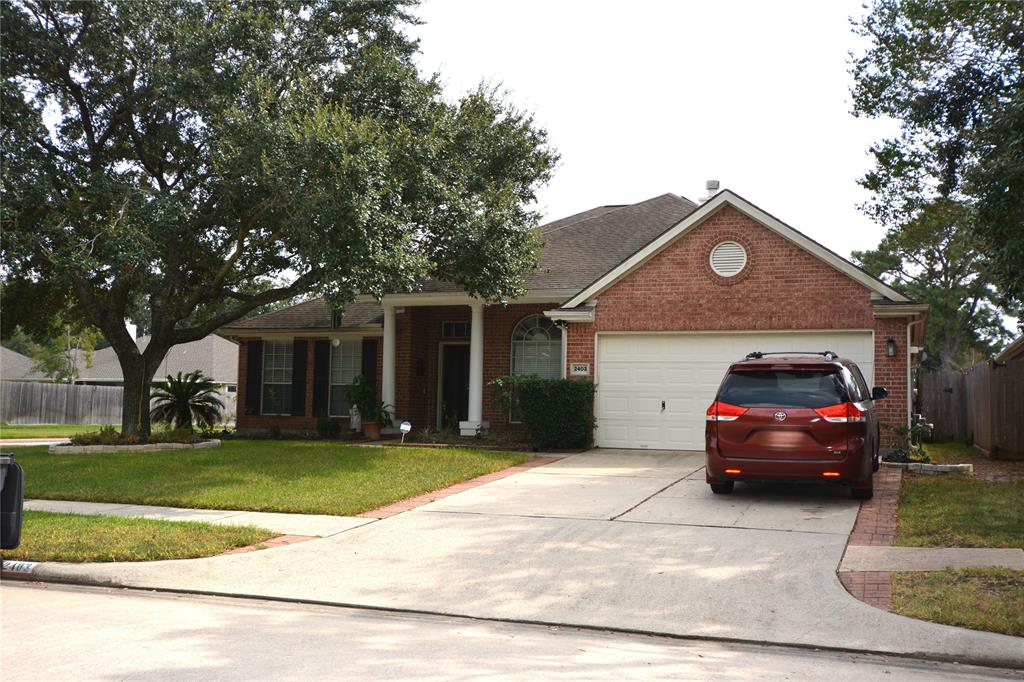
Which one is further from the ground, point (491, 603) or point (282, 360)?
point (282, 360)

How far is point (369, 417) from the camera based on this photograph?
65.3ft

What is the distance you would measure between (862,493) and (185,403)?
17.5 meters

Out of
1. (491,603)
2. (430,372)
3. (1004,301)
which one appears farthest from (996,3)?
(430,372)

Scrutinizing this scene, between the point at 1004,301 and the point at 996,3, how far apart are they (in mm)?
4150

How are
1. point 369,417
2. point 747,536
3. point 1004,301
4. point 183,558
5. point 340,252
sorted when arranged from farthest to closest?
point 369,417, point 340,252, point 1004,301, point 747,536, point 183,558

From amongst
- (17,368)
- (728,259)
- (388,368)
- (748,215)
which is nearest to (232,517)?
(388,368)

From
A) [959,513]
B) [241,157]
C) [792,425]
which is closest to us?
[959,513]

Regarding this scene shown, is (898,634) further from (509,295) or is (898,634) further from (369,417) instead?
(369,417)

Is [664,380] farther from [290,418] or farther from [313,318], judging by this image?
[290,418]

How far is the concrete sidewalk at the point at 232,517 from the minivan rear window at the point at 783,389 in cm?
459

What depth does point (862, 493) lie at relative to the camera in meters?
10.6

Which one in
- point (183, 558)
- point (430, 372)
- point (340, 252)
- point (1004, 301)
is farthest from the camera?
point (430, 372)

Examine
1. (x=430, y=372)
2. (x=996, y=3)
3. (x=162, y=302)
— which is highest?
(x=996, y=3)

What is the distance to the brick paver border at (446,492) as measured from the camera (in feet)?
33.8
